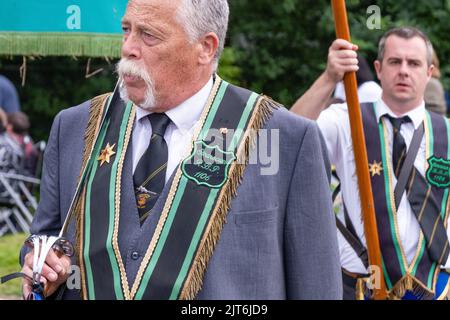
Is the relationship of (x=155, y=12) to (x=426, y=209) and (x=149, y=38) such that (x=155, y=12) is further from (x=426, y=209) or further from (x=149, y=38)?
(x=426, y=209)

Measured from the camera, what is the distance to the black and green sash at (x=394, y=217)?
503cm

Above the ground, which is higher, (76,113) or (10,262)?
(10,262)

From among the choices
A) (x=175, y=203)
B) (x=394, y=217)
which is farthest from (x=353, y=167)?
(x=175, y=203)

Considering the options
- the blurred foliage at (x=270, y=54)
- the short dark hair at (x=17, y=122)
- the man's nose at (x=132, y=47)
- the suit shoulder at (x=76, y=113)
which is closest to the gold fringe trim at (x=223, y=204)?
the man's nose at (x=132, y=47)

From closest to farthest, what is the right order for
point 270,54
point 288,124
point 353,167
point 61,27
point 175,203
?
point 175,203, point 288,124, point 61,27, point 353,167, point 270,54

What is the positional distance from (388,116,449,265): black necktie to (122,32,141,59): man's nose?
213 centimetres

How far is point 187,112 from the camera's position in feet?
11.2

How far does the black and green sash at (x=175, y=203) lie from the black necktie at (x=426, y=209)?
1799mm

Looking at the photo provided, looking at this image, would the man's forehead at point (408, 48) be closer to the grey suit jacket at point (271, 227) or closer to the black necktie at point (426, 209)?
the black necktie at point (426, 209)

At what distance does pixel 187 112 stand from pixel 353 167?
1.95 metres

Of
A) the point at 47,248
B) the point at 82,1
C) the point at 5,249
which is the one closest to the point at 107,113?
the point at 47,248

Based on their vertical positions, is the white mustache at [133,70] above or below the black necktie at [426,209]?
above

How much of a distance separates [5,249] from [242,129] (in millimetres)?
6216

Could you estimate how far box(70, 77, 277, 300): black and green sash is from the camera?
322 cm
